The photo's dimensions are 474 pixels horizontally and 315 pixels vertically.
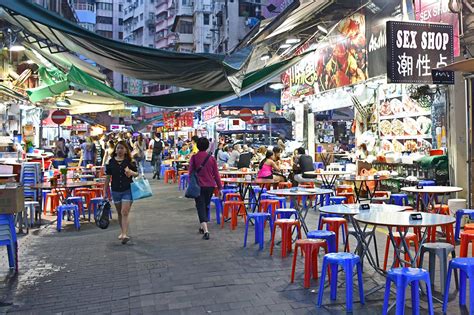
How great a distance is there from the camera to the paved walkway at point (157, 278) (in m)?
4.69

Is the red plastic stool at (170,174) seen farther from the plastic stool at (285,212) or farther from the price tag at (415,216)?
the price tag at (415,216)

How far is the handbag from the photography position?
7.88 m

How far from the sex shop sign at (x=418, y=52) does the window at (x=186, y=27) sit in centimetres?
5641

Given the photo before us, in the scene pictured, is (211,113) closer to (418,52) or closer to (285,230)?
(418,52)

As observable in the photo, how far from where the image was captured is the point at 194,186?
312 inches

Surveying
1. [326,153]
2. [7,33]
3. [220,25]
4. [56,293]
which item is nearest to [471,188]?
[56,293]

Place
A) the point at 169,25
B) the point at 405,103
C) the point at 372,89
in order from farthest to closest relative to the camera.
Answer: the point at 169,25
the point at 372,89
the point at 405,103

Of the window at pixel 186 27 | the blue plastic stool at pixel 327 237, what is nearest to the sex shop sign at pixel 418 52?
the blue plastic stool at pixel 327 237

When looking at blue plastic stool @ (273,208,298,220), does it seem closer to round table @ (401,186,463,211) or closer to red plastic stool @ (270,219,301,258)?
red plastic stool @ (270,219,301,258)

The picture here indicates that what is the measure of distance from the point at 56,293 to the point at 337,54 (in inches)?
451

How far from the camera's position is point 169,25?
70.7 m

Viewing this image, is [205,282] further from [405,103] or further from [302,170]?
[405,103]

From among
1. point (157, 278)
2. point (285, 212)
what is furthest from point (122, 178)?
point (285, 212)

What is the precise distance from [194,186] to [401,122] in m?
6.48
